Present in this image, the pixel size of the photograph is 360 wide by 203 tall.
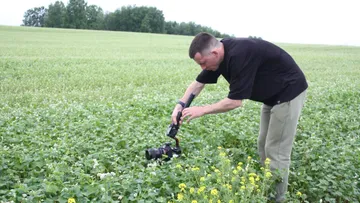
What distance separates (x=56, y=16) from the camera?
7812 centimetres

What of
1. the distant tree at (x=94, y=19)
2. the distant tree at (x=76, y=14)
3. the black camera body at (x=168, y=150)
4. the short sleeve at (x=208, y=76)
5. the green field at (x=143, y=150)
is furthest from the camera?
the distant tree at (x=94, y=19)

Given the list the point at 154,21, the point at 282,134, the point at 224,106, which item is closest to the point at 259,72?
the point at 224,106

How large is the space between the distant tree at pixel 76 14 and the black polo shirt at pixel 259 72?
76870 mm

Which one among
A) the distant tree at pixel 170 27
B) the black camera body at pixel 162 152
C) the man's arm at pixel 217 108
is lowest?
the black camera body at pixel 162 152

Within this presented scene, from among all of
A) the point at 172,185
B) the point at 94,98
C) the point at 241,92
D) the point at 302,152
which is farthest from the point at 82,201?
the point at 94,98

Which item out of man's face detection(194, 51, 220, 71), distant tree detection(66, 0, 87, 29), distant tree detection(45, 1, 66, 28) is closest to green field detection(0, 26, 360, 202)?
man's face detection(194, 51, 220, 71)

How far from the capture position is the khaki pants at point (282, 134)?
14.6ft

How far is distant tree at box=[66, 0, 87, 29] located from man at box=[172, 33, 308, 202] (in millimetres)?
76826

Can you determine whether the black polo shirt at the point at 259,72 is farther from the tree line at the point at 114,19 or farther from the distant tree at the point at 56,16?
the distant tree at the point at 56,16

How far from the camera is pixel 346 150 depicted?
5785mm

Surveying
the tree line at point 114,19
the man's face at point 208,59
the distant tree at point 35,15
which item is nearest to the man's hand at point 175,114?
the man's face at point 208,59

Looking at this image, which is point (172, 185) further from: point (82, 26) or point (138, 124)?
point (82, 26)

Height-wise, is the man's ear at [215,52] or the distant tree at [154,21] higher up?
the distant tree at [154,21]

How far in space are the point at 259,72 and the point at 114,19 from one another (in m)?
81.3
